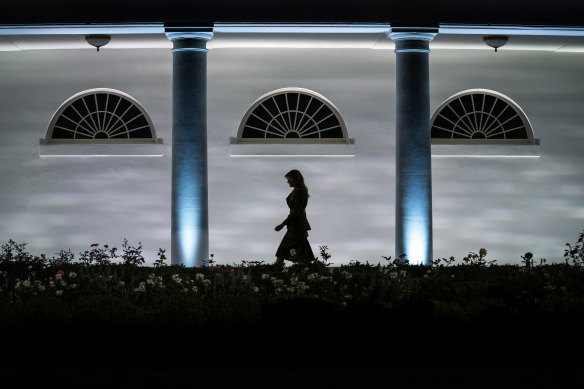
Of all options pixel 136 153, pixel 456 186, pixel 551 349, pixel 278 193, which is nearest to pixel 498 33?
pixel 456 186

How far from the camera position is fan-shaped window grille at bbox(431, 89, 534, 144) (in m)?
19.2

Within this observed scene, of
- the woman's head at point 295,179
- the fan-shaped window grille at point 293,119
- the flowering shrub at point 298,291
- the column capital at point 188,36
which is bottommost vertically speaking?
the flowering shrub at point 298,291

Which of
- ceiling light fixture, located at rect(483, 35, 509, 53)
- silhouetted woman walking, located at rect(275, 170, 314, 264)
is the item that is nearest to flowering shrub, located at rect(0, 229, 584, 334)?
silhouetted woman walking, located at rect(275, 170, 314, 264)

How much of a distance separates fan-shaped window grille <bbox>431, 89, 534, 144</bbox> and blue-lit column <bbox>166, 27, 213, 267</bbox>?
590 centimetres

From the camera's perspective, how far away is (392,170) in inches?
750

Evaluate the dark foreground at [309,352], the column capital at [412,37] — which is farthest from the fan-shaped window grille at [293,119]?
the dark foreground at [309,352]

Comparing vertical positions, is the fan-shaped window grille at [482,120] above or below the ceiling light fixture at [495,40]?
below

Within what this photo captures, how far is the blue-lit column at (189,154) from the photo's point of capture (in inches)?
621

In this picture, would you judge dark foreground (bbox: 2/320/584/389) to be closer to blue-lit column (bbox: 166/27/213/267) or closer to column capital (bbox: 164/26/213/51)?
blue-lit column (bbox: 166/27/213/267)

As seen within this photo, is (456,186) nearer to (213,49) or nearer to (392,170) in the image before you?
(392,170)

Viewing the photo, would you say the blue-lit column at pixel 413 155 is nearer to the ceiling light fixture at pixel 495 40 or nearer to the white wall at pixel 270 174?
the ceiling light fixture at pixel 495 40

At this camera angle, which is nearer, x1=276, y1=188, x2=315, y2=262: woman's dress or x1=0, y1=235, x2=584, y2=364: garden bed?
x1=0, y1=235, x2=584, y2=364: garden bed

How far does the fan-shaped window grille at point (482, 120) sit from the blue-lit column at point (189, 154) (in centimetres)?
590

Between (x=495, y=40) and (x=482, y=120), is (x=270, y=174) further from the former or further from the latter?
(x=495, y=40)
